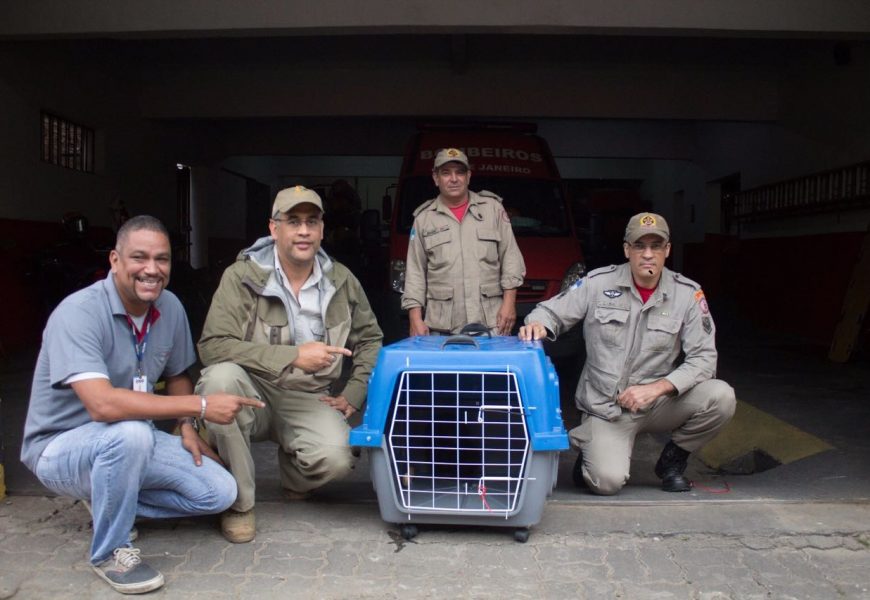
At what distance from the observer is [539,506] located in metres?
3.35

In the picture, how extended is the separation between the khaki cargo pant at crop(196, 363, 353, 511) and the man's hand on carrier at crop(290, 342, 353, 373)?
0.26 meters

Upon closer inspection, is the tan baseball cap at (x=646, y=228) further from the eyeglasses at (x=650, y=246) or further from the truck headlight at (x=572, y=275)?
the truck headlight at (x=572, y=275)

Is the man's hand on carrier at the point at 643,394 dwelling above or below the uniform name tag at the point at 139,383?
below

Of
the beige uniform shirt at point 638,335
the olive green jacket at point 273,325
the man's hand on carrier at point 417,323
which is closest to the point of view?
the olive green jacket at point 273,325

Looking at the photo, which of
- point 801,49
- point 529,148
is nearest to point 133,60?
point 529,148

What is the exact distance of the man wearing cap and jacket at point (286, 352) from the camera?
3.43 meters

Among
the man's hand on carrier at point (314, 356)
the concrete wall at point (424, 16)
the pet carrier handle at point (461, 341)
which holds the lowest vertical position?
the man's hand on carrier at point (314, 356)

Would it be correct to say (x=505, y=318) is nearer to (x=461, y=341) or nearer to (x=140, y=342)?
(x=461, y=341)

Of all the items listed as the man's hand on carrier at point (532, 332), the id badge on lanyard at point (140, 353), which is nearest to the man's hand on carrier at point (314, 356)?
the id badge on lanyard at point (140, 353)

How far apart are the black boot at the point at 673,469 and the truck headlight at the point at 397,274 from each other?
2.95 metres

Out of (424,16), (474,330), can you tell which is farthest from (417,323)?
(424,16)

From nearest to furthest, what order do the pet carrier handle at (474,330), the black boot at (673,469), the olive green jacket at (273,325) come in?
the olive green jacket at (273,325) → the pet carrier handle at (474,330) → the black boot at (673,469)

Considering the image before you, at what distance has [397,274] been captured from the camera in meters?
6.74

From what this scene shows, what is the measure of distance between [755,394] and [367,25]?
5.08 meters
